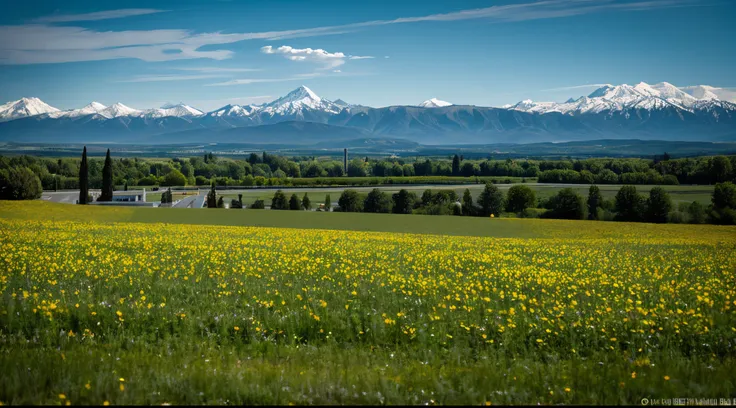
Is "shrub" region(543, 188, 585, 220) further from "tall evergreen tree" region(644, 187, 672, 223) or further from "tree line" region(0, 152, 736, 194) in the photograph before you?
"tree line" region(0, 152, 736, 194)

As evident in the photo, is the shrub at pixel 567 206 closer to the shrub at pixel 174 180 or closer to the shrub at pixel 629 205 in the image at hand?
the shrub at pixel 629 205

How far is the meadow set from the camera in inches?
310

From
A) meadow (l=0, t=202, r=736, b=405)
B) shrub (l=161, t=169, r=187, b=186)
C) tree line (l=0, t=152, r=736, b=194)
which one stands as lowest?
meadow (l=0, t=202, r=736, b=405)

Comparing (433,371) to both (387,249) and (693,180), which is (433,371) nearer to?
(387,249)

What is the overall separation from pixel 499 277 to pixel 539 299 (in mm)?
2766

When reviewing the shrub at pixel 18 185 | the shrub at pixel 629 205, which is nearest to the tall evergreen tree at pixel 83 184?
the shrub at pixel 18 185

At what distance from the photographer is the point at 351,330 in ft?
36.7

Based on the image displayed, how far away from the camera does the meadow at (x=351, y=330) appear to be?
25.9 feet

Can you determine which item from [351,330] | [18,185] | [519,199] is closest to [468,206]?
[519,199]

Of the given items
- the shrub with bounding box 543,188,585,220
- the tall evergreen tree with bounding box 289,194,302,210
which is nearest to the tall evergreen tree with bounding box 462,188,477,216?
the shrub with bounding box 543,188,585,220

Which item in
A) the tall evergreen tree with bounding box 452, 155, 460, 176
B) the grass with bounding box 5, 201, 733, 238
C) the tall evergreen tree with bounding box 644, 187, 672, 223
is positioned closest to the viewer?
the grass with bounding box 5, 201, 733, 238

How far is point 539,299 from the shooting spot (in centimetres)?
1355

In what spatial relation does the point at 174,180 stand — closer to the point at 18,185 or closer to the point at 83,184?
the point at 83,184

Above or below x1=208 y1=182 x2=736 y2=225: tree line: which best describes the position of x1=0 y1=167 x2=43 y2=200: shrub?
above
